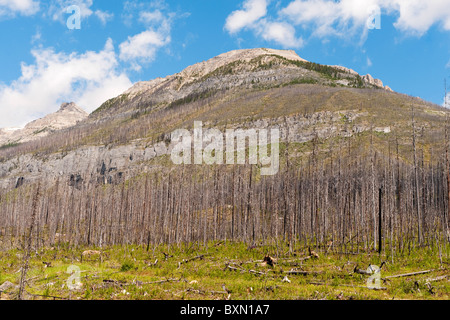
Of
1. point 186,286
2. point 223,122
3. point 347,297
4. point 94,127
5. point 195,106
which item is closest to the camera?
point 347,297

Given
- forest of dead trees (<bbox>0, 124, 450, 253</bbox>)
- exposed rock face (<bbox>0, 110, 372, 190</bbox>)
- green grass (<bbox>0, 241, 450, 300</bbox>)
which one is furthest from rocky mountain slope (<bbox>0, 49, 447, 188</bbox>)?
green grass (<bbox>0, 241, 450, 300</bbox>)

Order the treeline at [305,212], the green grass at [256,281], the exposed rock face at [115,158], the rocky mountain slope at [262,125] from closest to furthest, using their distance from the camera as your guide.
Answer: the green grass at [256,281], the treeline at [305,212], the rocky mountain slope at [262,125], the exposed rock face at [115,158]

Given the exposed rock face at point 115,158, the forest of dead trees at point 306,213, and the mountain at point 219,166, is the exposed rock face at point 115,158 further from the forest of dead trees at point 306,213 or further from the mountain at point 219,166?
the forest of dead trees at point 306,213

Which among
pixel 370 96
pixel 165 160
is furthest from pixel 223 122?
pixel 370 96

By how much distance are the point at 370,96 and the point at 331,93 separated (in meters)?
14.3

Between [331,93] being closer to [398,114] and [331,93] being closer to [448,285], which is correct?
[398,114]

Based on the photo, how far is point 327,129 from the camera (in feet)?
277
